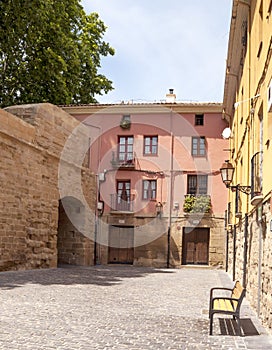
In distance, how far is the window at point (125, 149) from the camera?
24648mm

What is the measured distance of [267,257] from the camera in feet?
23.0

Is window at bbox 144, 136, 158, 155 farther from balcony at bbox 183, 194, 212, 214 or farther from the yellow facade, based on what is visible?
the yellow facade

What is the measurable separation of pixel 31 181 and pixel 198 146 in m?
10.3

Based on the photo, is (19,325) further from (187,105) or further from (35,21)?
(187,105)

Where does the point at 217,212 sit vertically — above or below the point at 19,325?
above

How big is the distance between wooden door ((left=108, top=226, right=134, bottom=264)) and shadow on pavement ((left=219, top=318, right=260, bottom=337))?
16.6 meters

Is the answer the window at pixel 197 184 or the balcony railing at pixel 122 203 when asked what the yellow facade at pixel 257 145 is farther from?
the balcony railing at pixel 122 203

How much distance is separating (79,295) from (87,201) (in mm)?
11747

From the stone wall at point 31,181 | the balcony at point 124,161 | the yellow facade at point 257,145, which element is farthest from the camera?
the balcony at point 124,161

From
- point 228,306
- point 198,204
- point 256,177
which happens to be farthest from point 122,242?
point 228,306

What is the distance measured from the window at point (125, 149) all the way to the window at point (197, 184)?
3.01 metres

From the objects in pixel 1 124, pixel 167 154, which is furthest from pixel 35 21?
pixel 167 154

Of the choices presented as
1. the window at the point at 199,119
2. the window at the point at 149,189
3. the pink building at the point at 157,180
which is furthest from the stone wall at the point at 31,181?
the window at the point at 199,119

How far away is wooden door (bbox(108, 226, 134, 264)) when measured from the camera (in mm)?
24344
